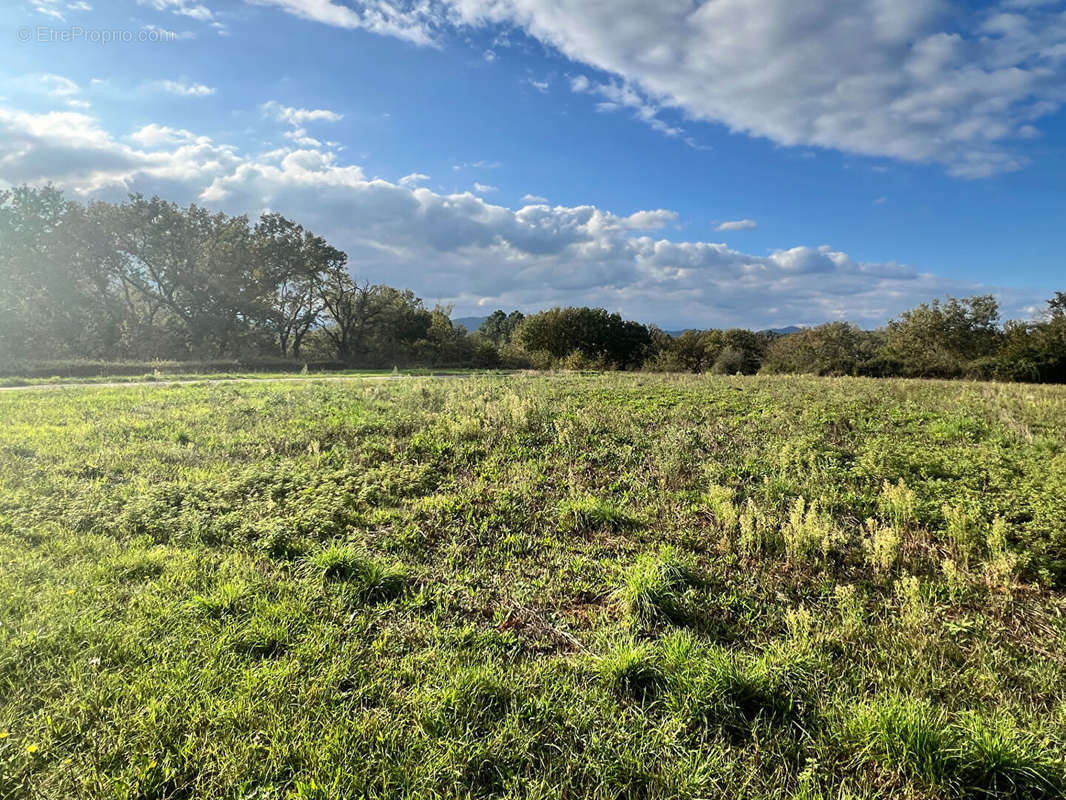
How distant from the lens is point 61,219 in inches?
1496

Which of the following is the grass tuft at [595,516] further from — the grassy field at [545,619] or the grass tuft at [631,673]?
the grass tuft at [631,673]

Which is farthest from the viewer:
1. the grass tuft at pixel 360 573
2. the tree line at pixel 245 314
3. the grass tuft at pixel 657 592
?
the tree line at pixel 245 314

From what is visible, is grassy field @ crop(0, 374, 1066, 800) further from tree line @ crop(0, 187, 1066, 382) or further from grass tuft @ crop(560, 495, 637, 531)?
tree line @ crop(0, 187, 1066, 382)

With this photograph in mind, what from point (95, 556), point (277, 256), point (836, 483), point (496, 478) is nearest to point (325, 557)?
point (95, 556)

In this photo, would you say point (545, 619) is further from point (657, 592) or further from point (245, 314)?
point (245, 314)

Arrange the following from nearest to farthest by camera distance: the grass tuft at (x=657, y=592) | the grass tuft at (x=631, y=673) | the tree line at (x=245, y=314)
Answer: the grass tuft at (x=631, y=673), the grass tuft at (x=657, y=592), the tree line at (x=245, y=314)

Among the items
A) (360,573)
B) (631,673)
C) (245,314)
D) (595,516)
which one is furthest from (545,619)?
(245,314)

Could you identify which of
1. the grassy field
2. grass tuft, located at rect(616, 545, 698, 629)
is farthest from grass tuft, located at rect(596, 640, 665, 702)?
grass tuft, located at rect(616, 545, 698, 629)

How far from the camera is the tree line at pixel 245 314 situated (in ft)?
115

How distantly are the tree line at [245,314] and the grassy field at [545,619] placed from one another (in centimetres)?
2498

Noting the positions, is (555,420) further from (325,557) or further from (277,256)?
(277,256)

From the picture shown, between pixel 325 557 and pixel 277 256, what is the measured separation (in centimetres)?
4628

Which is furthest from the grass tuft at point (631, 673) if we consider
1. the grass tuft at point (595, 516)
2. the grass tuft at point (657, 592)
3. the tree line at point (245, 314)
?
the tree line at point (245, 314)

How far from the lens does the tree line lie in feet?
115
